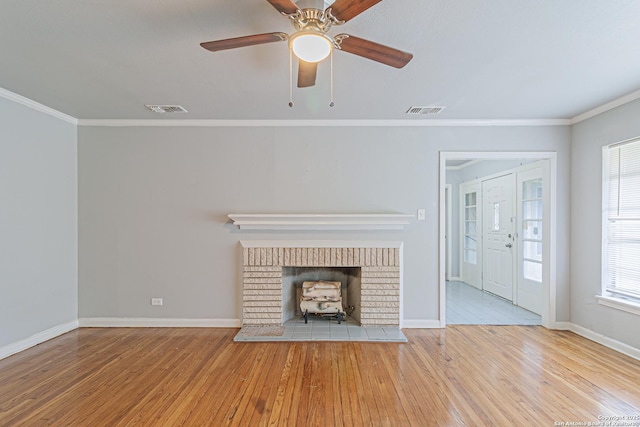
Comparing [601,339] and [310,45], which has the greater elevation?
[310,45]

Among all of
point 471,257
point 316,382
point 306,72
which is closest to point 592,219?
point 471,257

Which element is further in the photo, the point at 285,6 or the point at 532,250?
the point at 532,250

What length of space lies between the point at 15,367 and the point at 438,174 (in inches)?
179

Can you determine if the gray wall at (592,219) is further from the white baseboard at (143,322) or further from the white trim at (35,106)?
the white trim at (35,106)

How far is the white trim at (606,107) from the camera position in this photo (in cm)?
287

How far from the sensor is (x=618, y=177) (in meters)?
3.09

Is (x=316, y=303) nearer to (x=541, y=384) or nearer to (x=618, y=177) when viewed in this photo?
(x=541, y=384)

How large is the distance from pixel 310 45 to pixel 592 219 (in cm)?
358

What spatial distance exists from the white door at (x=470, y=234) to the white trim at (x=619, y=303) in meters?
2.55

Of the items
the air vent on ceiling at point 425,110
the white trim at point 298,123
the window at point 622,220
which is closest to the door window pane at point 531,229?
the window at point 622,220

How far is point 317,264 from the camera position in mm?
3613

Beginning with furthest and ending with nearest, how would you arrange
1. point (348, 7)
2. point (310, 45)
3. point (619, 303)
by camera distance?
point (619, 303), point (310, 45), point (348, 7)

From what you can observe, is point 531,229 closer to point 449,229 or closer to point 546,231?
point 546,231

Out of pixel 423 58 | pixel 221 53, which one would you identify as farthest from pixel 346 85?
pixel 221 53
